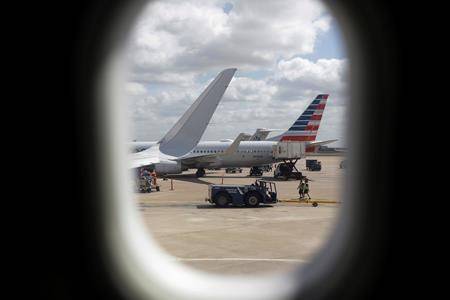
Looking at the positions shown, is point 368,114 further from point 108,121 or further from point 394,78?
point 108,121

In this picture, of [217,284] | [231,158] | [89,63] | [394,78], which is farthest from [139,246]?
[231,158]

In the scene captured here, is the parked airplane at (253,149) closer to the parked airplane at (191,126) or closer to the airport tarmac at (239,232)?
the parked airplane at (191,126)

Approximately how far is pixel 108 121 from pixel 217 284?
66.6 inches

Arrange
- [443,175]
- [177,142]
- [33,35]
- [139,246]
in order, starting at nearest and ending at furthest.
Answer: [443,175] → [33,35] → [139,246] → [177,142]

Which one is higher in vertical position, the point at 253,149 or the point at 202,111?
the point at 202,111

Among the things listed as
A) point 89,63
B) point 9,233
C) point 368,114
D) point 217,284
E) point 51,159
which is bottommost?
point 217,284

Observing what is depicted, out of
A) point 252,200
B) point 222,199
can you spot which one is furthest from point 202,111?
point 252,200

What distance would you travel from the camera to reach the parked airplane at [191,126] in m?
17.5

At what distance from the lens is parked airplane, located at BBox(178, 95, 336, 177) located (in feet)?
92.4

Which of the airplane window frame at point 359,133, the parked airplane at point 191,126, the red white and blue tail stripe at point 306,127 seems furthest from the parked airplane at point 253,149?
the airplane window frame at point 359,133

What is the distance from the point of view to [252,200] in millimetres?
14734

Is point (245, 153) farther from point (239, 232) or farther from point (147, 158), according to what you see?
point (239, 232)

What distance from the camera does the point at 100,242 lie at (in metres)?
3.42

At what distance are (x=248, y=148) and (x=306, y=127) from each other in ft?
19.9
